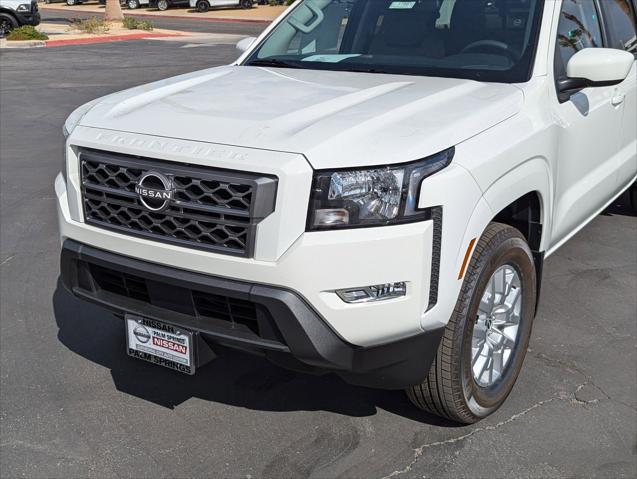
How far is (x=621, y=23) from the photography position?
5160 millimetres

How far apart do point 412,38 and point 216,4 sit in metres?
39.0

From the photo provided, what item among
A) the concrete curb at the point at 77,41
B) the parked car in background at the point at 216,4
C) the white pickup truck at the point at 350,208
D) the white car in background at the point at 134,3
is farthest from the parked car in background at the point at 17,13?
the white pickup truck at the point at 350,208

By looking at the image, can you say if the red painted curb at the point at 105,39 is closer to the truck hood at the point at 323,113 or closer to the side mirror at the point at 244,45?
the side mirror at the point at 244,45

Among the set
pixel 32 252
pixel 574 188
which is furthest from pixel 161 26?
pixel 574 188

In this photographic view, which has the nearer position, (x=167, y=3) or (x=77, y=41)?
(x=77, y=41)

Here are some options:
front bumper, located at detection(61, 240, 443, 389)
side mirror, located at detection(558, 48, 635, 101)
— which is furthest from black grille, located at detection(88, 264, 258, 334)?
side mirror, located at detection(558, 48, 635, 101)

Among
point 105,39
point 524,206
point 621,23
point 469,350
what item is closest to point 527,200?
point 524,206

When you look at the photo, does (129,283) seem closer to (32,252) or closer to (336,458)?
(336,458)

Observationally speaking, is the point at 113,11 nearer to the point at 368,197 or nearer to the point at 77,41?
the point at 77,41

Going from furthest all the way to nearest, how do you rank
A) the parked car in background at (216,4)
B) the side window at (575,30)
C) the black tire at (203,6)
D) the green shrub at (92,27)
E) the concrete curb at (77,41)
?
the black tire at (203,6) < the parked car in background at (216,4) < the green shrub at (92,27) < the concrete curb at (77,41) < the side window at (575,30)

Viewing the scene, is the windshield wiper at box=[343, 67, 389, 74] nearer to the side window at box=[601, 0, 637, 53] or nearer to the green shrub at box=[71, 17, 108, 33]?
the side window at box=[601, 0, 637, 53]

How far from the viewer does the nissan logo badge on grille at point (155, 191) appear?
300 centimetres

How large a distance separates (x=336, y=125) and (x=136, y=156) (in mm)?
768

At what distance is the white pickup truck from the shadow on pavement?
0.39m
